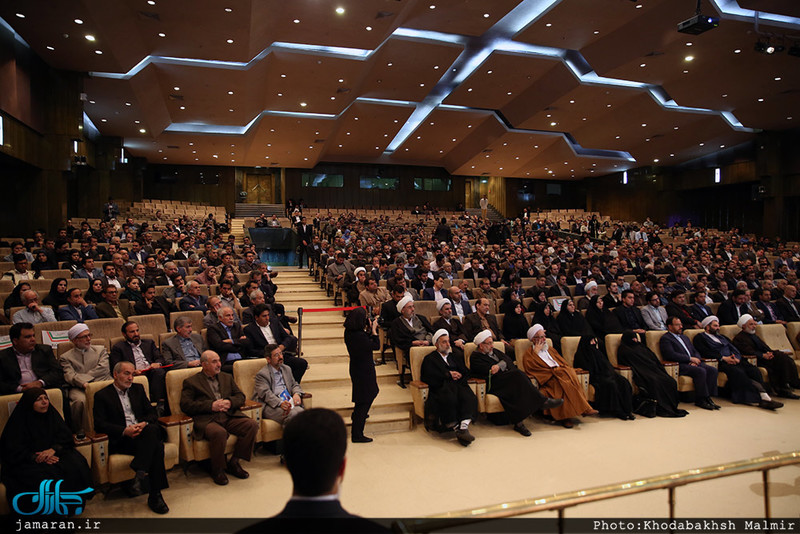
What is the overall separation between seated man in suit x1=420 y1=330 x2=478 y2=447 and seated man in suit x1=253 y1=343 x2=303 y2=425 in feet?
A: 3.89

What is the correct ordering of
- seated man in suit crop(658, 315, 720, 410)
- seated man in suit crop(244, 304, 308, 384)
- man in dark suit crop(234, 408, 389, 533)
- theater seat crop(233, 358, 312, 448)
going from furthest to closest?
seated man in suit crop(658, 315, 720, 410), seated man in suit crop(244, 304, 308, 384), theater seat crop(233, 358, 312, 448), man in dark suit crop(234, 408, 389, 533)

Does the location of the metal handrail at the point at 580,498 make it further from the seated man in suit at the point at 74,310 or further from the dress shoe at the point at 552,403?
the seated man in suit at the point at 74,310

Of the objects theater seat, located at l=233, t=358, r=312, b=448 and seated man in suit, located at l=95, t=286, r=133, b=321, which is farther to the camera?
seated man in suit, located at l=95, t=286, r=133, b=321

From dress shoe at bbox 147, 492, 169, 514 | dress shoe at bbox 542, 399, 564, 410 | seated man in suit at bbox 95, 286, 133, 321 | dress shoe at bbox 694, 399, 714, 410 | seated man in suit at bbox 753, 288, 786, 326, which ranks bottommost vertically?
dress shoe at bbox 694, 399, 714, 410

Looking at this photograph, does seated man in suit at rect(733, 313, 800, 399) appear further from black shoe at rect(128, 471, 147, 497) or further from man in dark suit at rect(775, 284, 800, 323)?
black shoe at rect(128, 471, 147, 497)

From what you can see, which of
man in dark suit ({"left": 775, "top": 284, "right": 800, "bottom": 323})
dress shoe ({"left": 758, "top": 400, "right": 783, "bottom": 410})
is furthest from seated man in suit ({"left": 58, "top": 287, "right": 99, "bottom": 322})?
man in dark suit ({"left": 775, "top": 284, "right": 800, "bottom": 323})

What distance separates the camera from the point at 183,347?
4.58 m

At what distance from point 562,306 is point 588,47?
907cm

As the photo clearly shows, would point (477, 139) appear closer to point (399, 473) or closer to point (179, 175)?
point (179, 175)

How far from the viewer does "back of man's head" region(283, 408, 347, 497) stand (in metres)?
1.01

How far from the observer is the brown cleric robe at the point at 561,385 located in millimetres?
4836

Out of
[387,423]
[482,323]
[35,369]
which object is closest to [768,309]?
[482,323]

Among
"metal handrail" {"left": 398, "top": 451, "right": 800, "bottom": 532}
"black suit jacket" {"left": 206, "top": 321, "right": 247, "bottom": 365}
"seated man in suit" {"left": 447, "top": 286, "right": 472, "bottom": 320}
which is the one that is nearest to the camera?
"metal handrail" {"left": 398, "top": 451, "right": 800, "bottom": 532}

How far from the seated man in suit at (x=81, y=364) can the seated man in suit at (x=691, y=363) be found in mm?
5498
